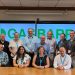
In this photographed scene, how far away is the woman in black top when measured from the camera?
5.43 metres

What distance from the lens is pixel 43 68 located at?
5.26 metres

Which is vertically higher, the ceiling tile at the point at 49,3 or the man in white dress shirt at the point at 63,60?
the ceiling tile at the point at 49,3

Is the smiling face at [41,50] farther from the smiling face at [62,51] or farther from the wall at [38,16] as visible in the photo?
the wall at [38,16]

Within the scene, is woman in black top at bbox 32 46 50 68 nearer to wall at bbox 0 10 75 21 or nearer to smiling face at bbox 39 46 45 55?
smiling face at bbox 39 46 45 55

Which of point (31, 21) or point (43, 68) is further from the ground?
point (31, 21)

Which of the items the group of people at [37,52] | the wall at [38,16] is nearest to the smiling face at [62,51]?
the group of people at [37,52]

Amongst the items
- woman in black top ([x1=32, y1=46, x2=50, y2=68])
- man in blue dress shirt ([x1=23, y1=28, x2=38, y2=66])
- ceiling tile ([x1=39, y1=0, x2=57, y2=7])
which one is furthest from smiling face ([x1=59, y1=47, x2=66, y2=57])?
ceiling tile ([x1=39, y1=0, x2=57, y2=7])

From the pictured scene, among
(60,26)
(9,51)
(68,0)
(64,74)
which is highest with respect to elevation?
(68,0)

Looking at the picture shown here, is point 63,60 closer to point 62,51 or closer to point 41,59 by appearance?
point 62,51

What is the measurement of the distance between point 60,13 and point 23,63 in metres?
3.34

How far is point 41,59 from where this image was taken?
548cm

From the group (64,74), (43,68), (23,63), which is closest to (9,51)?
(23,63)

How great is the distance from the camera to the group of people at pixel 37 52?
17.7 ft

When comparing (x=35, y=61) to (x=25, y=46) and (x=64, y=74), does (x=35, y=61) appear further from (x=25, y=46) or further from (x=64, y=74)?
(x=64, y=74)
